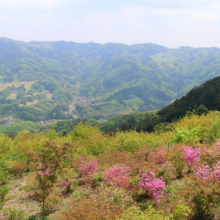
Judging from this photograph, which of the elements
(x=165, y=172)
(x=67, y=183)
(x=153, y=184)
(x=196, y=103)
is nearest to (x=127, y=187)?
(x=153, y=184)

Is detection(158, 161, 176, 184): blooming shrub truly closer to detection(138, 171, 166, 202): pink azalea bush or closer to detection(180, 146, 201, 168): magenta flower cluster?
detection(138, 171, 166, 202): pink azalea bush

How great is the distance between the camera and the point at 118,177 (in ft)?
38.7

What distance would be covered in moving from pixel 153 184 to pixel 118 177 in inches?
94.7

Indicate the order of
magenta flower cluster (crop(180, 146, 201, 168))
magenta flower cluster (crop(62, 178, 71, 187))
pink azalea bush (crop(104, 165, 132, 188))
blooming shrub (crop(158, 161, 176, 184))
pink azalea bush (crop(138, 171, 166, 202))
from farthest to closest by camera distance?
magenta flower cluster (crop(62, 178, 71, 187)) → magenta flower cluster (crop(180, 146, 201, 168)) → blooming shrub (crop(158, 161, 176, 184)) → pink azalea bush (crop(104, 165, 132, 188)) → pink azalea bush (crop(138, 171, 166, 202))

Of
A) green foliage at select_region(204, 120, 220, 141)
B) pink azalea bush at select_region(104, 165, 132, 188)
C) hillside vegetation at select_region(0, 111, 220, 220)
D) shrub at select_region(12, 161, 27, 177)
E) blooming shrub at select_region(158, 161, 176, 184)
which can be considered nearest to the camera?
hillside vegetation at select_region(0, 111, 220, 220)

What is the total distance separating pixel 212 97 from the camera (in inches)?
2495

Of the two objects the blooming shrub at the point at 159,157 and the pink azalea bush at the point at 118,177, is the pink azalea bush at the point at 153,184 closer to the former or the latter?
the pink azalea bush at the point at 118,177

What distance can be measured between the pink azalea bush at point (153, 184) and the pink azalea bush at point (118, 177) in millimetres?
1050

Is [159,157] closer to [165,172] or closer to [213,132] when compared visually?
[165,172]

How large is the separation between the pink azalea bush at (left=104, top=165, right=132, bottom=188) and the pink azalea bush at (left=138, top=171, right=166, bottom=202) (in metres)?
1.05

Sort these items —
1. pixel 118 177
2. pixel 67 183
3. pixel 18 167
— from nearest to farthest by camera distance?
pixel 118 177, pixel 67 183, pixel 18 167

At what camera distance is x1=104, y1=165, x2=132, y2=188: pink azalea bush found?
37.4 ft

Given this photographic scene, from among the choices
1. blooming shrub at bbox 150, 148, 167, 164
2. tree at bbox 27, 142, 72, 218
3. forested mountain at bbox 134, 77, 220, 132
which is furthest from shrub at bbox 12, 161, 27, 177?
forested mountain at bbox 134, 77, 220, 132

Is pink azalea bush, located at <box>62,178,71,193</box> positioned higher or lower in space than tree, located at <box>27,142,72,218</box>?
lower
